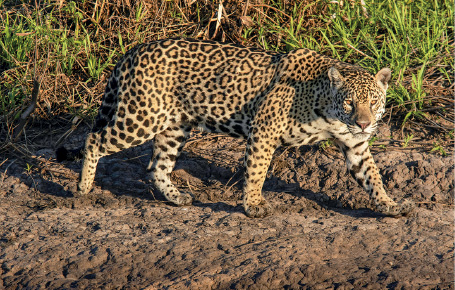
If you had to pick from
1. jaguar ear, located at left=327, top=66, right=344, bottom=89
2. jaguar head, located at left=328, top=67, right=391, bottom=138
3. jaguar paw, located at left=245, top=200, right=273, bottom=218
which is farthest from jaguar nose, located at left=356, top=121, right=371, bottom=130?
jaguar paw, located at left=245, top=200, right=273, bottom=218

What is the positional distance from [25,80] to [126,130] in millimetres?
2467

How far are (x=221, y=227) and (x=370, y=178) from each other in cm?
147

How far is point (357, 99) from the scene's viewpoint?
5320 mm

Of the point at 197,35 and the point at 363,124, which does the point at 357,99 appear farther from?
the point at 197,35

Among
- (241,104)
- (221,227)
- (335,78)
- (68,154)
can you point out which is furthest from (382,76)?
(68,154)

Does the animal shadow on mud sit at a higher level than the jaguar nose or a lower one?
lower

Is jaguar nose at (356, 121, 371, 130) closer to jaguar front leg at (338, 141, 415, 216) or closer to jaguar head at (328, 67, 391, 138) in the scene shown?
jaguar head at (328, 67, 391, 138)

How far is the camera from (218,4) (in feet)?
27.2

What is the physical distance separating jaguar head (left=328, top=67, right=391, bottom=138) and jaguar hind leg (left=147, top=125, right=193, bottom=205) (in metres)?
1.64

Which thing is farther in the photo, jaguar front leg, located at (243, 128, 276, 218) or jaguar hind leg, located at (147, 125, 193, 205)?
jaguar hind leg, located at (147, 125, 193, 205)

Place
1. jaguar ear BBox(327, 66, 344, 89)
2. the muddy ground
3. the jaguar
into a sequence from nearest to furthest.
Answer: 1. the muddy ground
2. jaguar ear BBox(327, 66, 344, 89)
3. the jaguar

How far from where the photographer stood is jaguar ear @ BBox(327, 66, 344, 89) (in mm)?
5457

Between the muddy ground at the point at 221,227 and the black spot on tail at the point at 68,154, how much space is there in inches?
13.9

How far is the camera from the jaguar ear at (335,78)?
546 cm
